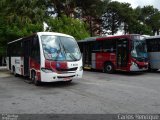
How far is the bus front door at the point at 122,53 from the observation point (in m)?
19.7

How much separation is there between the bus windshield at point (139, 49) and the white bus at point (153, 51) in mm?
1331

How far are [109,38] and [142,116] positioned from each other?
560 inches

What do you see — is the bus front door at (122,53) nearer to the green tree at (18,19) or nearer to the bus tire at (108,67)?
the bus tire at (108,67)

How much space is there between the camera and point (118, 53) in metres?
20.4

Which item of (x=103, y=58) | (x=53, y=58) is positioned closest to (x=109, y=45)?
(x=103, y=58)

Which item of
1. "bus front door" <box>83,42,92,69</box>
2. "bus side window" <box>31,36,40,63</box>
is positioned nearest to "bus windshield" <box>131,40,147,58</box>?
"bus front door" <box>83,42,92,69</box>

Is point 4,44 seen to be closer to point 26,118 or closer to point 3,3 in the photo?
point 3,3

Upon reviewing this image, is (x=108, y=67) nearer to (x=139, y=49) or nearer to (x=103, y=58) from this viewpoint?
(x=103, y=58)

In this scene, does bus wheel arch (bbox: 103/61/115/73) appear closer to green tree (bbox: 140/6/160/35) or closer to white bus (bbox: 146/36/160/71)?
white bus (bbox: 146/36/160/71)

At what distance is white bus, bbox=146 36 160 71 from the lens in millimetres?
21219

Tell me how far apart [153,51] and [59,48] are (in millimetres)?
Result: 10176

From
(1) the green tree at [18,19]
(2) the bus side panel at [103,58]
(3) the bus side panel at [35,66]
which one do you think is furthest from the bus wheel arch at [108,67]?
(1) the green tree at [18,19]

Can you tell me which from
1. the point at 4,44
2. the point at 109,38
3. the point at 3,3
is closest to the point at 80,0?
the point at 3,3

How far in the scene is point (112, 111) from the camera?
319 inches
